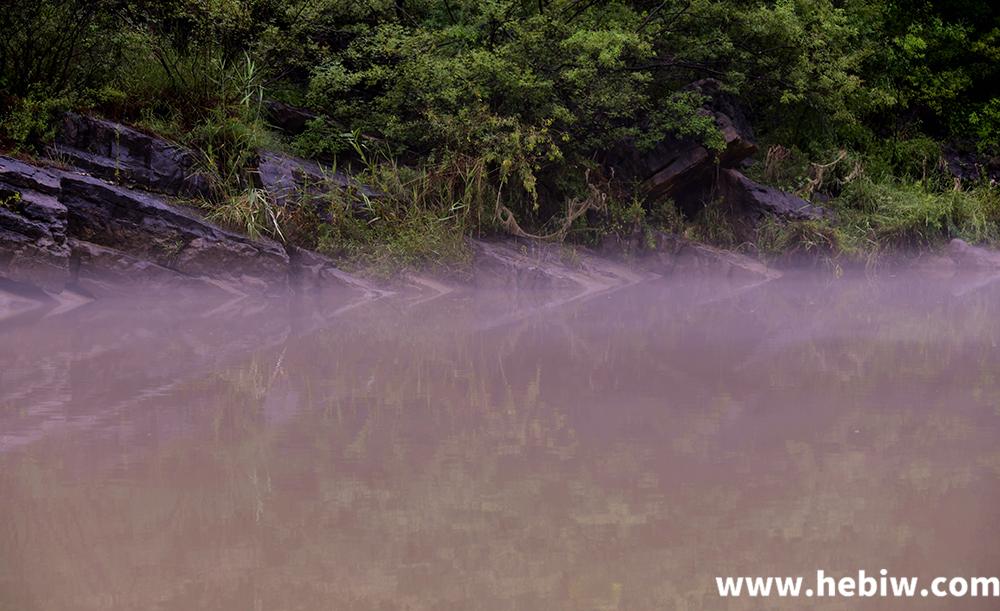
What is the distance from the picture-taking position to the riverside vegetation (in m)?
12.4

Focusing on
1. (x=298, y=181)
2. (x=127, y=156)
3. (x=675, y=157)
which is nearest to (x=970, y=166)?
(x=675, y=157)

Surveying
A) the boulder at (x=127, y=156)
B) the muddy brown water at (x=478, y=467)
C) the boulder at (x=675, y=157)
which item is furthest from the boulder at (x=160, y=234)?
the boulder at (x=675, y=157)

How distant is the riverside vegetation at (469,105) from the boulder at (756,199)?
23cm

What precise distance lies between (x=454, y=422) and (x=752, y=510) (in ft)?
6.81

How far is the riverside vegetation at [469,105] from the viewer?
12.4 metres

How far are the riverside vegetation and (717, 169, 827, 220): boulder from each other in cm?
23

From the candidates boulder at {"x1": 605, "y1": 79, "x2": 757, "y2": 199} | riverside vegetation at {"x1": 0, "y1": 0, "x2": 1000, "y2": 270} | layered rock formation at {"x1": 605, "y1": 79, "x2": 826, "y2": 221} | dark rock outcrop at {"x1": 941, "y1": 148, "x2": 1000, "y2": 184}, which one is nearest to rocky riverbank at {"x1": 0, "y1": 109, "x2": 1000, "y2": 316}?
riverside vegetation at {"x1": 0, "y1": 0, "x2": 1000, "y2": 270}

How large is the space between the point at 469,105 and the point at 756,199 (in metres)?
4.73

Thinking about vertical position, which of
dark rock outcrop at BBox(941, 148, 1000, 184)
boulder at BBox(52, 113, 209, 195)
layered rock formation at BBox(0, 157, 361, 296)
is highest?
boulder at BBox(52, 113, 209, 195)

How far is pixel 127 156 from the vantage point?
12000 millimetres

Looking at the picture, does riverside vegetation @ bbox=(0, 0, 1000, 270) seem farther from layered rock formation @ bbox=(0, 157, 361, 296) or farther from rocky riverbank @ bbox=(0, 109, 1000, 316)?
layered rock formation @ bbox=(0, 157, 361, 296)

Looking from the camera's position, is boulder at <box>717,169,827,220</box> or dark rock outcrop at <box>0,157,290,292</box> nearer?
dark rock outcrop at <box>0,157,290,292</box>

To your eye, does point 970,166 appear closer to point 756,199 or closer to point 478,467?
point 756,199

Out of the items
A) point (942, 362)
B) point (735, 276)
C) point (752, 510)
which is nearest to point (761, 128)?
point (735, 276)
